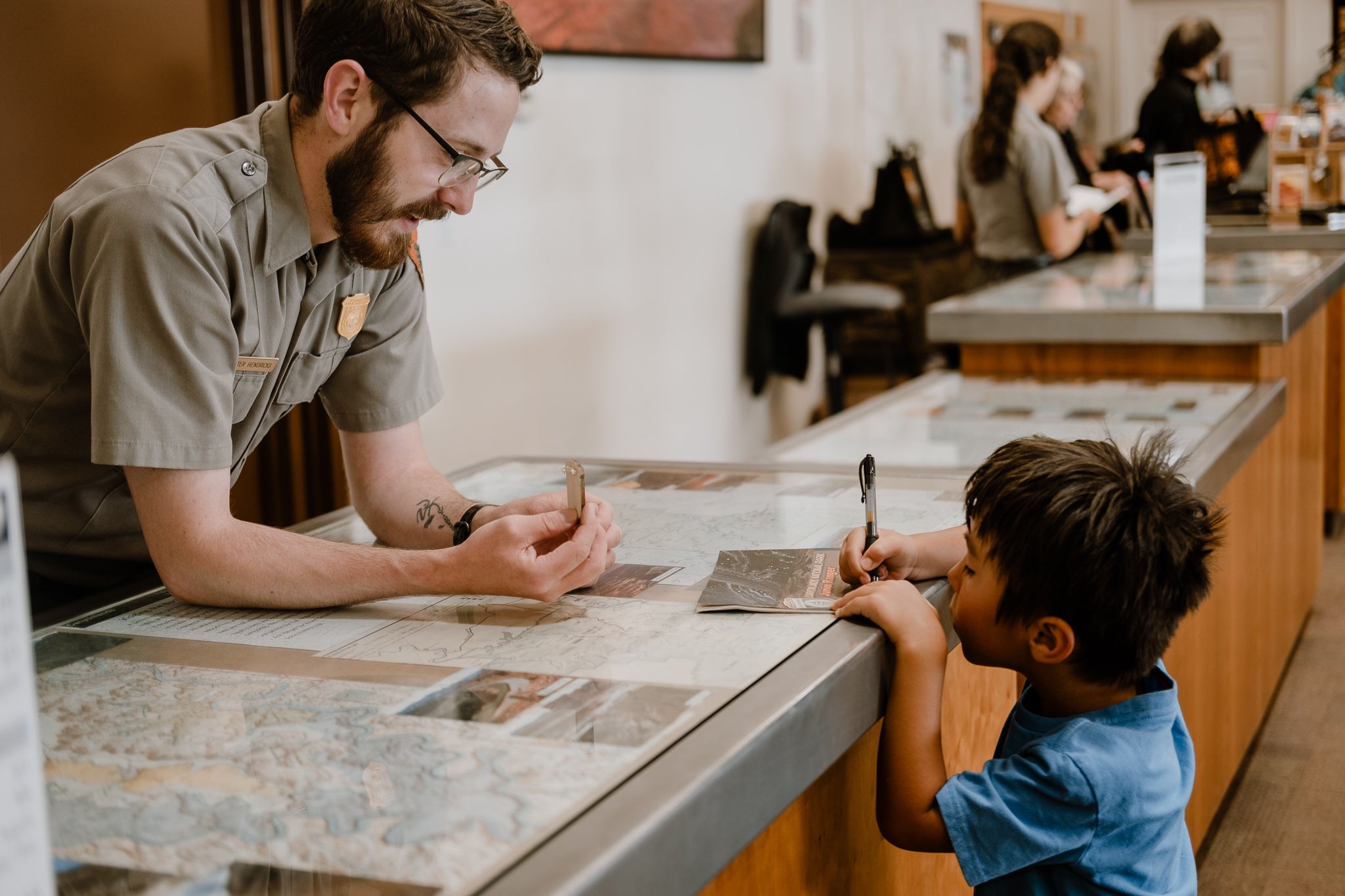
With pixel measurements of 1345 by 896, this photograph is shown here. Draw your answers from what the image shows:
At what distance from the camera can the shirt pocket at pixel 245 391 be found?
58.7 inches

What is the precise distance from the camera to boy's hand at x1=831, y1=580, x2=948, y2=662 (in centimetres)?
125

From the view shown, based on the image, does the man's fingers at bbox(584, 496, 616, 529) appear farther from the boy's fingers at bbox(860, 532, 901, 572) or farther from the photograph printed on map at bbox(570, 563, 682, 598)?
the boy's fingers at bbox(860, 532, 901, 572)

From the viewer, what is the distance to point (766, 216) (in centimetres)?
568

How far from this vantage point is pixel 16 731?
582mm

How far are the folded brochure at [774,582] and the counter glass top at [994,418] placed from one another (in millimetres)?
569

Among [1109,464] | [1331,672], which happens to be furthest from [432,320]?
[1109,464]

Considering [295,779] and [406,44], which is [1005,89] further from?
[295,779]

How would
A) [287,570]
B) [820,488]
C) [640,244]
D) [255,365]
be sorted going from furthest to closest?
[640,244] < [820,488] < [255,365] < [287,570]

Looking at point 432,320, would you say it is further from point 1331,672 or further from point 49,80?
point 1331,672

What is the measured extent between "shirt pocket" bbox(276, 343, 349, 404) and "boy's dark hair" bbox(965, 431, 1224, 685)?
833mm

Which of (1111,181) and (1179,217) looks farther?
(1111,181)

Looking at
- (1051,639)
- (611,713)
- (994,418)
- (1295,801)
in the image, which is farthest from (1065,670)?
(1295,801)

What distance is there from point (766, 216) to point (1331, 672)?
2.99m

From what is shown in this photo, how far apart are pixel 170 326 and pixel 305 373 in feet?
1.06
